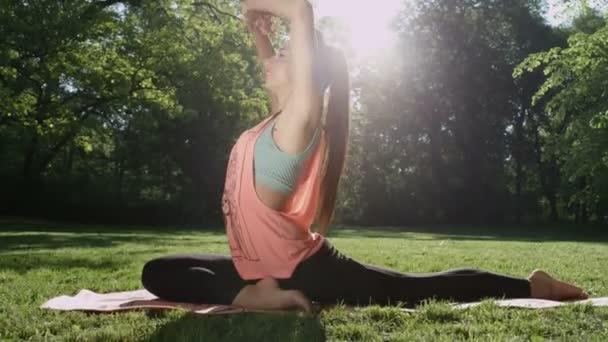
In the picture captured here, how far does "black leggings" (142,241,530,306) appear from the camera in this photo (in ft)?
12.3

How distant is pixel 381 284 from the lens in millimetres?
3889

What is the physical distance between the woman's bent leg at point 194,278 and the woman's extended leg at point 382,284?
0.46 meters

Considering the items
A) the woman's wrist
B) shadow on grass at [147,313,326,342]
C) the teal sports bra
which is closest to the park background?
shadow on grass at [147,313,326,342]

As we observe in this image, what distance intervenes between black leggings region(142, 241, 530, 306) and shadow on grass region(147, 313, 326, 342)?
47cm

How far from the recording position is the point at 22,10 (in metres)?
16.2

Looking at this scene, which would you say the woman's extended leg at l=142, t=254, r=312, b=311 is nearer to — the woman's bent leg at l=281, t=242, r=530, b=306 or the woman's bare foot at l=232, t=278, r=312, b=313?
the woman's bare foot at l=232, t=278, r=312, b=313

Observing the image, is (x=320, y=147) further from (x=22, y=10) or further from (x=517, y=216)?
(x=517, y=216)

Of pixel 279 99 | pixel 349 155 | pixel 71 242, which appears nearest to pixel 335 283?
pixel 279 99

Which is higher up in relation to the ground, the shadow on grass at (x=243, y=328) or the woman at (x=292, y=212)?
the woman at (x=292, y=212)

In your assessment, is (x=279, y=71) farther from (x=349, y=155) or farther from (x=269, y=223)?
(x=349, y=155)

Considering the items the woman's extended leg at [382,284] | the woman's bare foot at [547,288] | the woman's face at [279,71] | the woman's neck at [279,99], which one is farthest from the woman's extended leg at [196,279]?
the woman's bare foot at [547,288]

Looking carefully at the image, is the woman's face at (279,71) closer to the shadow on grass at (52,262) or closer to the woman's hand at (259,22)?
the woman's hand at (259,22)

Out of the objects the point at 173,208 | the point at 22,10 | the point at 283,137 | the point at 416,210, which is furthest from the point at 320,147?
the point at 416,210

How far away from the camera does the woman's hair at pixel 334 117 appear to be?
144 inches
